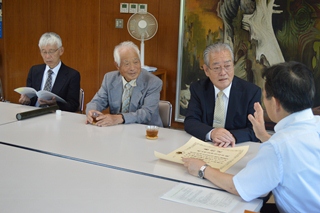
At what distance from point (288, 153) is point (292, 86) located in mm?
275

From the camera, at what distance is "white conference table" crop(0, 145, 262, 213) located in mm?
1517

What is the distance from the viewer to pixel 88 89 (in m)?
6.05

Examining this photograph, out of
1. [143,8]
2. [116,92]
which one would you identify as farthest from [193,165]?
[143,8]

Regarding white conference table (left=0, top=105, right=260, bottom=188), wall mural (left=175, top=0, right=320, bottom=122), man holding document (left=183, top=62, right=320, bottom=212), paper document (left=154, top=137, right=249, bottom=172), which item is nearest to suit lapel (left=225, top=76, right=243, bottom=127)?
white conference table (left=0, top=105, right=260, bottom=188)

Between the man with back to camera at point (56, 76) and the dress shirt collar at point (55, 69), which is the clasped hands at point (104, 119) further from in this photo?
the dress shirt collar at point (55, 69)

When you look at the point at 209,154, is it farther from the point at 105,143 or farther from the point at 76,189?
the point at 76,189

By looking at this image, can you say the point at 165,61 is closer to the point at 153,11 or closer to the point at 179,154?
the point at 153,11

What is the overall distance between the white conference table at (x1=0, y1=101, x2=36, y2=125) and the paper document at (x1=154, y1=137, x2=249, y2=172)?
1.34m

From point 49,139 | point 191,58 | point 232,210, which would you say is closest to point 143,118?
point 49,139

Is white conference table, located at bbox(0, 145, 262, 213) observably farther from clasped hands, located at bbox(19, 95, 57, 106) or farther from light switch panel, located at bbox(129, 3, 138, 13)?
light switch panel, located at bbox(129, 3, 138, 13)

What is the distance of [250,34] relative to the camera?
4.72 m

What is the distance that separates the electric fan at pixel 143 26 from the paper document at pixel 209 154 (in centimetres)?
292

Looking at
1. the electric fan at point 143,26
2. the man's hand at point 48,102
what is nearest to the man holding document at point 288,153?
the man's hand at point 48,102

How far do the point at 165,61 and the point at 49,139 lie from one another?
3.18 metres
